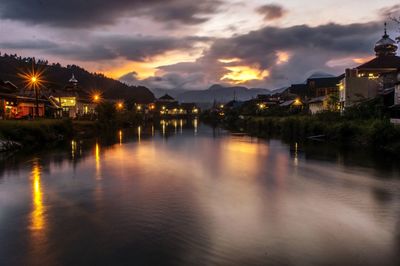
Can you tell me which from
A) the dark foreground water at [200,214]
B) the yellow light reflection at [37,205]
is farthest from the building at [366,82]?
the yellow light reflection at [37,205]

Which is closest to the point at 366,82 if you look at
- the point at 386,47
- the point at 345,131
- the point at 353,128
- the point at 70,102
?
the point at 345,131

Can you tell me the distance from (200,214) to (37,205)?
490cm

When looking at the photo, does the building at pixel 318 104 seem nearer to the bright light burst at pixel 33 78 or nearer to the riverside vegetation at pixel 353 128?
the riverside vegetation at pixel 353 128

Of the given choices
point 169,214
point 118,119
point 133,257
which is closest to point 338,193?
point 169,214

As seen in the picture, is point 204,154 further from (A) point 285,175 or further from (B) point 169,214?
(B) point 169,214

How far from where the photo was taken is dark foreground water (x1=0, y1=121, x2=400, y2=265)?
24.1 feet

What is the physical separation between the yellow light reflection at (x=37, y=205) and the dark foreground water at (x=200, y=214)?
0.03m

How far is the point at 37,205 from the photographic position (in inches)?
439

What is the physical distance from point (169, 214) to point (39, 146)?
2028cm

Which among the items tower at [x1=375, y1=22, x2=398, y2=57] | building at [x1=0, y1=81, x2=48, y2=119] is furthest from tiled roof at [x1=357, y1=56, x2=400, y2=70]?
building at [x1=0, y1=81, x2=48, y2=119]

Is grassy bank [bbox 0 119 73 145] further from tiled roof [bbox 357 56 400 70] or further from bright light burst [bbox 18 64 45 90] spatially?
tiled roof [bbox 357 56 400 70]

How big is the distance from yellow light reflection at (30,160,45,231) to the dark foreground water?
0.10ft

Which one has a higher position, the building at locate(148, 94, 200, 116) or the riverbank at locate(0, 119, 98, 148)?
the building at locate(148, 94, 200, 116)

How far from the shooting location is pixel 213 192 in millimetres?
13070
